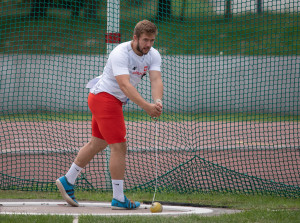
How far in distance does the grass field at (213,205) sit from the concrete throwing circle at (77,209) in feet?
1.13

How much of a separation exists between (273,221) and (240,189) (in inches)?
86.8

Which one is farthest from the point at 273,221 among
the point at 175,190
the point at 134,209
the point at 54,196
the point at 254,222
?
the point at 54,196

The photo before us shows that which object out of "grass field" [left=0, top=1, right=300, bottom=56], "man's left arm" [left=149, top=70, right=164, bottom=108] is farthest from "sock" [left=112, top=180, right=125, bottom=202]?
"grass field" [left=0, top=1, right=300, bottom=56]

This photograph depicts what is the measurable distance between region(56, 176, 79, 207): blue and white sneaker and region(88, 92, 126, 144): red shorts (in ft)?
2.70

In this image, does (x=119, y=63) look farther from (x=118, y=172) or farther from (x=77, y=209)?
(x=77, y=209)

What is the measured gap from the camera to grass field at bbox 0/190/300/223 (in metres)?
4.97

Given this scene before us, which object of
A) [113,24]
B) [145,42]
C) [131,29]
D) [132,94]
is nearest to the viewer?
[132,94]

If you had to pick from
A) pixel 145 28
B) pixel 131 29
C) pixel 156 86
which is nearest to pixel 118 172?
pixel 156 86

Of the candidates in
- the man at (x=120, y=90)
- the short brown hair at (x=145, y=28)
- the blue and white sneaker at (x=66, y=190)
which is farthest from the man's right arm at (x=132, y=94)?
the blue and white sneaker at (x=66, y=190)

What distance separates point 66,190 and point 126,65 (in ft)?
5.54

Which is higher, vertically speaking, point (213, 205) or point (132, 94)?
point (132, 94)

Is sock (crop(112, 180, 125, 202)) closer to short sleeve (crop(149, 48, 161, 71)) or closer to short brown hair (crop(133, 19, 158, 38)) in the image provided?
short sleeve (crop(149, 48, 161, 71))

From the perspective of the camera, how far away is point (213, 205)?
611 centimetres

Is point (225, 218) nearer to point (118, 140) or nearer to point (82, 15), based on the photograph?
point (118, 140)
